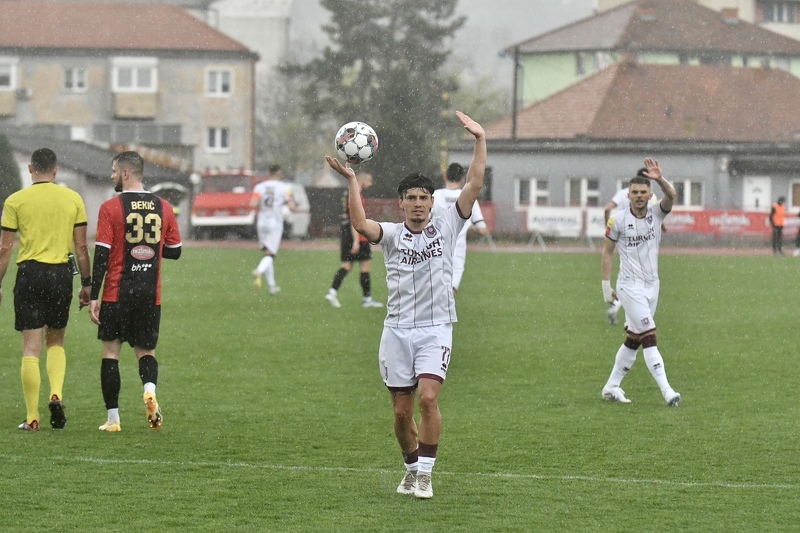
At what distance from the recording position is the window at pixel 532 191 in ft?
190

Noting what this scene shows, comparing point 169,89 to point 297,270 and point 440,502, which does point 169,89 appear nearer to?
point 297,270

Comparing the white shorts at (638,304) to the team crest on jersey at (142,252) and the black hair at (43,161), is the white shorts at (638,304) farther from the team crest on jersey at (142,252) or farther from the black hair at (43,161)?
the black hair at (43,161)

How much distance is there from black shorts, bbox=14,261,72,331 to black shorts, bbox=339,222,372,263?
34.4 ft

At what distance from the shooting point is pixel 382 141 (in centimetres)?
5922

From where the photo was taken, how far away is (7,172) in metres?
47.0

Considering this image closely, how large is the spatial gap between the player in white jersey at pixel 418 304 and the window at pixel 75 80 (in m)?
68.8

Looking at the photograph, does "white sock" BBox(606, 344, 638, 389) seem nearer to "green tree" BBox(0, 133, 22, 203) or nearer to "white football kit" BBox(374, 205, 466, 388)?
"white football kit" BBox(374, 205, 466, 388)

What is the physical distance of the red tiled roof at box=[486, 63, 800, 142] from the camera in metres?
59.8

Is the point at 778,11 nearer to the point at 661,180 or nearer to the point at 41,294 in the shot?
the point at 661,180

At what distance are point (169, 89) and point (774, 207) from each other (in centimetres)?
4190

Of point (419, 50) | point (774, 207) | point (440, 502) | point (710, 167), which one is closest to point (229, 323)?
point (440, 502)

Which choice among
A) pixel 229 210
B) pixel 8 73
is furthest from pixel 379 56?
pixel 229 210

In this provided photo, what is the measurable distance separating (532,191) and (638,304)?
4729 cm

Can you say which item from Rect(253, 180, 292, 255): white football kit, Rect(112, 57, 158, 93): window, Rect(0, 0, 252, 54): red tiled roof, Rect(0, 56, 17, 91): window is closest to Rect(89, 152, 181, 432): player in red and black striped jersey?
Rect(253, 180, 292, 255): white football kit
